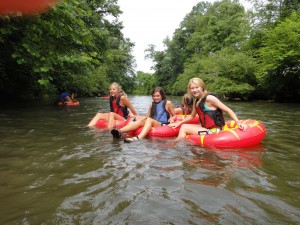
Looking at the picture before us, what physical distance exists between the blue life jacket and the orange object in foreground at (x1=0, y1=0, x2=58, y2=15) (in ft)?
9.91

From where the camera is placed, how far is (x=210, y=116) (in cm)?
503

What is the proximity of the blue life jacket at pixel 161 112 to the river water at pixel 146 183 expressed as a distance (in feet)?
4.86

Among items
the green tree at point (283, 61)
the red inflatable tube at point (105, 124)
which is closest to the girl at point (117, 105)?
the red inflatable tube at point (105, 124)

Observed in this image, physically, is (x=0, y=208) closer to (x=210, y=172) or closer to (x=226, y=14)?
(x=210, y=172)

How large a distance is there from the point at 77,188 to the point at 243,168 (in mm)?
1993

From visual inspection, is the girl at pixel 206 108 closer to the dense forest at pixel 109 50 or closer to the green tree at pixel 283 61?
the dense forest at pixel 109 50

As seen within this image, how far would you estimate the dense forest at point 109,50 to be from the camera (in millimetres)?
6074

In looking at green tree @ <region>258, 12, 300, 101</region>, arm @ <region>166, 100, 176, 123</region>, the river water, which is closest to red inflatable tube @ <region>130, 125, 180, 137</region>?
arm @ <region>166, 100, 176, 123</region>

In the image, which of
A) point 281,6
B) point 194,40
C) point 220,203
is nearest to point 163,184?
point 220,203

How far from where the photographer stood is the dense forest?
6.07 m

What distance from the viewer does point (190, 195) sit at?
2520 millimetres

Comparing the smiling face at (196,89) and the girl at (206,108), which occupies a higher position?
the smiling face at (196,89)

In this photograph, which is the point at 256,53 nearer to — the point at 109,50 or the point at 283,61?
the point at 283,61

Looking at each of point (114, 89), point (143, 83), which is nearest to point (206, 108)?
point (114, 89)
